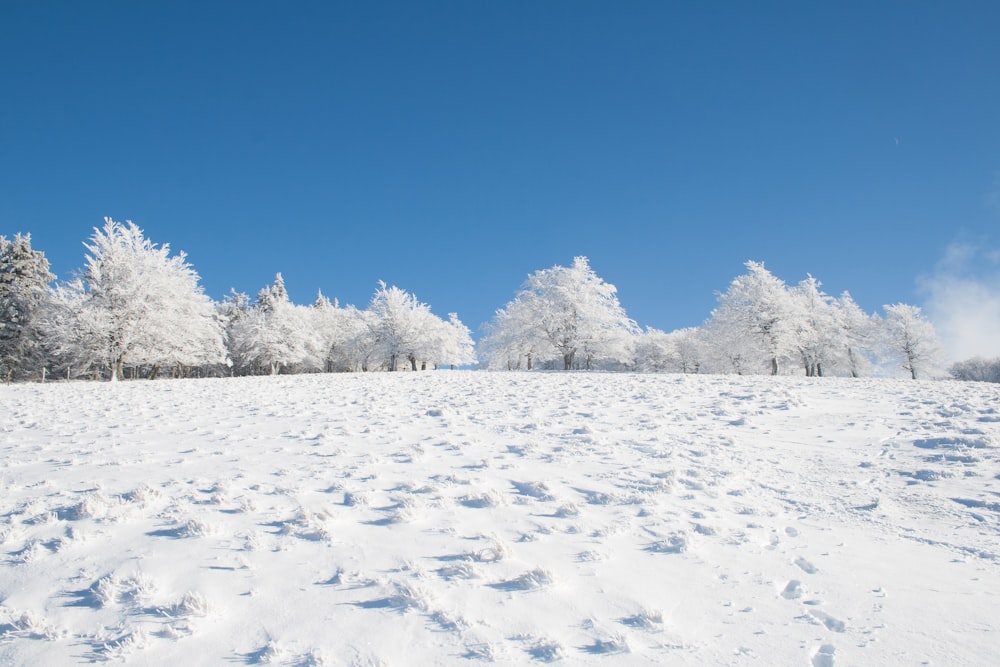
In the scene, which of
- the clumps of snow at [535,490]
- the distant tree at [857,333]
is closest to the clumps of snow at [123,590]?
the clumps of snow at [535,490]

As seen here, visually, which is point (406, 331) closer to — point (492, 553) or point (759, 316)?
point (759, 316)

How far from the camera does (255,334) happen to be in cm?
5409

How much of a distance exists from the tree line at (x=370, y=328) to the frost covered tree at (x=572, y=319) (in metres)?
0.12

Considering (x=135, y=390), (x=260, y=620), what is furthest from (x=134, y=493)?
(x=135, y=390)

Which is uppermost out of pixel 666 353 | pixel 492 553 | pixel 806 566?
pixel 666 353

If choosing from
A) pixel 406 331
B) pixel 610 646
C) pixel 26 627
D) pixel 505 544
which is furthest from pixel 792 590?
pixel 406 331

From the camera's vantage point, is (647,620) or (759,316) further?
(759,316)

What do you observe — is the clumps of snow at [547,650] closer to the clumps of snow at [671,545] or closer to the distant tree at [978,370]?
the clumps of snow at [671,545]

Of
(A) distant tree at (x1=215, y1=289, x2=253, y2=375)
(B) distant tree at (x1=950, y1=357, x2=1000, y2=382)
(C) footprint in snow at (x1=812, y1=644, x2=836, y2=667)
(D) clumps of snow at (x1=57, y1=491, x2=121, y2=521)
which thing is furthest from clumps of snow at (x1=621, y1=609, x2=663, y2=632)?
(B) distant tree at (x1=950, y1=357, x2=1000, y2=382)

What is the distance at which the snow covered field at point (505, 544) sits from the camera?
161 inches

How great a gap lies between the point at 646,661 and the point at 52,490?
882cm

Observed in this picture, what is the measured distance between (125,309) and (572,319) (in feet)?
103

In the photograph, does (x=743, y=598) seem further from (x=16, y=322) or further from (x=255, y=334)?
(x=255, y=334)

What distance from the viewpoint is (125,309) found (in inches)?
1166
